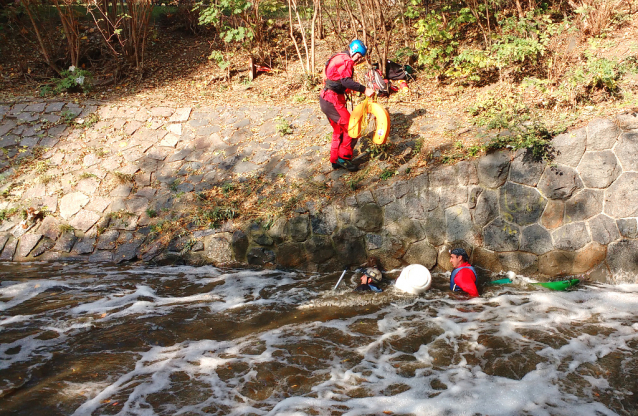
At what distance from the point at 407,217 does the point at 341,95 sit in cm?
198

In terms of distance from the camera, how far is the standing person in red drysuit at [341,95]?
259 inches

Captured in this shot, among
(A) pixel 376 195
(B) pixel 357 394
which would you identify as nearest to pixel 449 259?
(A) pixel 376 195

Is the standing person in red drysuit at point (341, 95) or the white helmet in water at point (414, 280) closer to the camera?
the white helmet in water at point (414, 280)

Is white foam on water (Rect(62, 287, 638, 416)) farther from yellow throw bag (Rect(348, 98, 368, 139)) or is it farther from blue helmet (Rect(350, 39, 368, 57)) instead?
blue helmet (Rect(350, 39, 368, 57))

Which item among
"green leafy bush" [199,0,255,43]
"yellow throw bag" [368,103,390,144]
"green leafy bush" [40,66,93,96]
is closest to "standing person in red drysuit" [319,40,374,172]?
"yellow throw bag" [368,103,390,144]

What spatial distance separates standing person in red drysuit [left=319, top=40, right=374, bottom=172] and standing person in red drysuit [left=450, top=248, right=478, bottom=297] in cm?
205

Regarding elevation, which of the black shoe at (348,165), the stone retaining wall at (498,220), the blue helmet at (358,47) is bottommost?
the stone retaining wall at (498,220)

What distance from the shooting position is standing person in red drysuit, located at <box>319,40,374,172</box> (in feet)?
21.6

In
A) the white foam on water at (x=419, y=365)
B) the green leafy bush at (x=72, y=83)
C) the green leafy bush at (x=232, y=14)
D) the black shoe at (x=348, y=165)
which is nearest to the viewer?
the white foam on water at (x=419, y=365)

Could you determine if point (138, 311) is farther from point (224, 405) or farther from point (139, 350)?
point (224, 405)

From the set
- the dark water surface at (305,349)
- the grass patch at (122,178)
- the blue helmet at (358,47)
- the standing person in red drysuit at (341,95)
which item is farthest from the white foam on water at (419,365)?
the grass patch at (122,178)

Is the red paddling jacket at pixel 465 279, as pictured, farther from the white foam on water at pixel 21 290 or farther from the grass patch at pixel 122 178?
the grass patch at pixel 122 178

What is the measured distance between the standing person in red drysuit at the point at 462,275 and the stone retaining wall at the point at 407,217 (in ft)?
1.36

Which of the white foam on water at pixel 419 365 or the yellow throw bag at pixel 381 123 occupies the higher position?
the yellow throw bag at pixel 381 123
